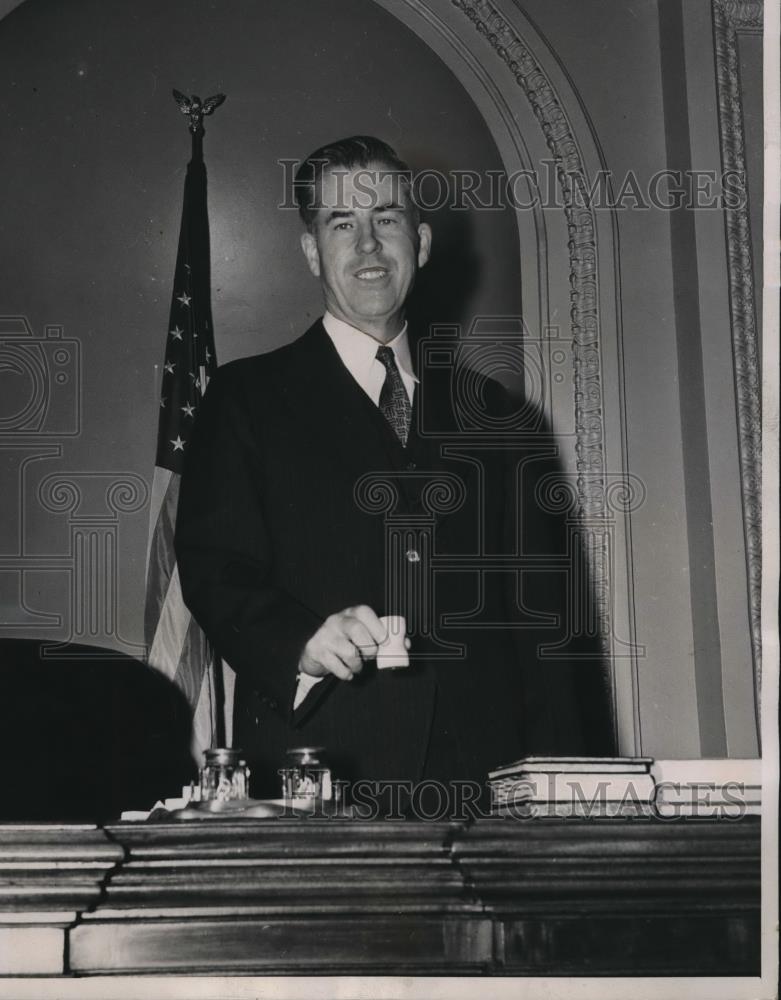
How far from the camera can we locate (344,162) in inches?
141

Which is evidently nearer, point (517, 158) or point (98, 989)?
point (98, 989)

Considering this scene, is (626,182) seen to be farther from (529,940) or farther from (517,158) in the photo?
(529,940)

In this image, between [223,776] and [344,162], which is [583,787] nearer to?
[223,776]

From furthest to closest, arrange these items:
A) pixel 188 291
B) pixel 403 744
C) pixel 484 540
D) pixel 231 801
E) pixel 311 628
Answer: pixel 188 291, pixel 484 540, pixel 403 744, pixel 311 628, pixel 231 801

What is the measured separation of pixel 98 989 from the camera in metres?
1.98

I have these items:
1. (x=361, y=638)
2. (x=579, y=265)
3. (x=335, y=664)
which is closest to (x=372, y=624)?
(x=361, y=638)

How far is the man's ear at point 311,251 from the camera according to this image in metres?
3.62

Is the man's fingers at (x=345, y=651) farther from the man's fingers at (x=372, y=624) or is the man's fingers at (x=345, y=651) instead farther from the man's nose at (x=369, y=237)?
the man's nose at (x=369, y=237)

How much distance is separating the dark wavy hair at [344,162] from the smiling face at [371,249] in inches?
0.8

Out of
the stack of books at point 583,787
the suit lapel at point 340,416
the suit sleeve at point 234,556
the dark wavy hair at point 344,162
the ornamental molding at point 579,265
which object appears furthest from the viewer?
the ornamental molding at point 579,265

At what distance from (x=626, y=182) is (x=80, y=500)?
1.80 meters

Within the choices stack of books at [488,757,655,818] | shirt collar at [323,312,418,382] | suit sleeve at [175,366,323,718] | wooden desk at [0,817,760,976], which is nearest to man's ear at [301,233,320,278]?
shirt collar at [323,312,418,382]

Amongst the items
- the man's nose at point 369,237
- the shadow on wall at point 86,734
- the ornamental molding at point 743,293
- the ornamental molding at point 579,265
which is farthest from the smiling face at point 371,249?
the shadow on wall at point 86,734

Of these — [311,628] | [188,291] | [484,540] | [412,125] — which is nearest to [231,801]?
[311,628]
